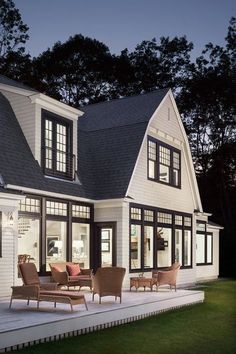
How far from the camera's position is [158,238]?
2011 centimetres

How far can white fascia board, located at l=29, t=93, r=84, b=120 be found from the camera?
51.8 ft

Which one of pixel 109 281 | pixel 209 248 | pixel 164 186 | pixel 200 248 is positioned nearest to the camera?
pixel 109 281

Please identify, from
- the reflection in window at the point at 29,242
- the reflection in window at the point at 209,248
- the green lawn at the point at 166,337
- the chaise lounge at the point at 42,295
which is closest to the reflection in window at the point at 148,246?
the reflection in window at the point at 29,242

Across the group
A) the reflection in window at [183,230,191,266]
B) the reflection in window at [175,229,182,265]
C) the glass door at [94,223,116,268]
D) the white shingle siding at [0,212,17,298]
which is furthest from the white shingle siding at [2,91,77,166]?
the reflection in window at [183,230,191,266]

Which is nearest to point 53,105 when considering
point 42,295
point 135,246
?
point 135,246

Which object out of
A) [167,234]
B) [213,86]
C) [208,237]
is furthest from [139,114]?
[213,86]

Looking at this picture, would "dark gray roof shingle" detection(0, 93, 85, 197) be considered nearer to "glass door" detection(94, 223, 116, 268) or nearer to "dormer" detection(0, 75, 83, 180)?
"dormer" detection(0, 75, 83, 180)

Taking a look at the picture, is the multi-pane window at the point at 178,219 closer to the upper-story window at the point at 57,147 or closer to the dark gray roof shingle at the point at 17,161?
the upper-story window at the point at 57,147

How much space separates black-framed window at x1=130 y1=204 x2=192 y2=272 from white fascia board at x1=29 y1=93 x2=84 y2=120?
3691 millimetres

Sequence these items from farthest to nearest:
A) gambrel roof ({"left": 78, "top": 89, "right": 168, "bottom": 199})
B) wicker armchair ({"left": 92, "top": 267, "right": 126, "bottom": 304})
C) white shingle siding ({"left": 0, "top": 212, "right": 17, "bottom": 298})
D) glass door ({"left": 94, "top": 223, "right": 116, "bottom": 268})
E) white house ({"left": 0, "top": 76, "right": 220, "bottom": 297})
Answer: gambrel roof ({"left": 78, "top": 89, "right": 168, "bottom": 199}) < glass door ({"left": 94, "top": 223, "right": 116, "bottom": 268}) < white house ({"left": 0, "top": 76, "right": 220, "bottom": 297}) < white shingle siding ({"left": 0, "top": 212, "right": 17, "bottom": 298}) < wicker armchair ({"left": 92, "top": 267, "right": 126, "bottom": 304})

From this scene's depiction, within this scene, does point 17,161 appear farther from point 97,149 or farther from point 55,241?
point 97,149

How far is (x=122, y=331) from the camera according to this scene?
10641 mm

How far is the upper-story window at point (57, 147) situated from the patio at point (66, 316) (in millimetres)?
4201

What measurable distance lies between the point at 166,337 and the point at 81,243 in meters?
7.96
